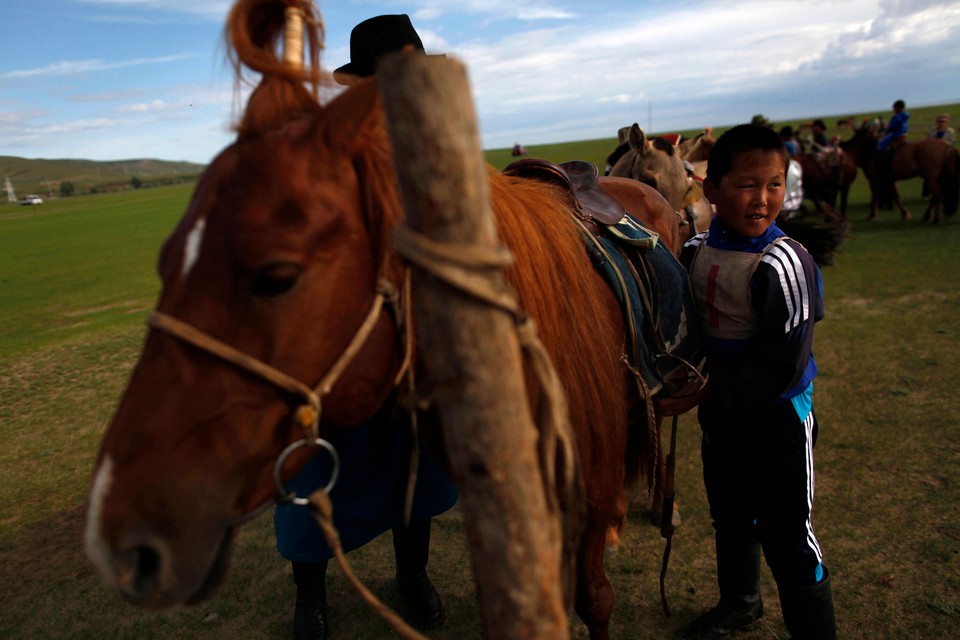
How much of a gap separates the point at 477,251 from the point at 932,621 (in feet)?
9.12

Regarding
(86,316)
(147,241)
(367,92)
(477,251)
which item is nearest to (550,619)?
(477,251)

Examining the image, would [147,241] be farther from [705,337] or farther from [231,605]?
[705,337]

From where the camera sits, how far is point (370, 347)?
1.21 metres

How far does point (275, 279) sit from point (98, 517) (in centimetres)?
53

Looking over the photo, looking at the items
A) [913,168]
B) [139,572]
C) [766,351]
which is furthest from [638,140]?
[913,168]

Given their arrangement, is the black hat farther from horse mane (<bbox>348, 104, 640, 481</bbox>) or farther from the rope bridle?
the rope bridle

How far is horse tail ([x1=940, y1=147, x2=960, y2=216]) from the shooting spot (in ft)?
36.8

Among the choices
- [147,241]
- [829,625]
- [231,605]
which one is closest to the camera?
[829,625]

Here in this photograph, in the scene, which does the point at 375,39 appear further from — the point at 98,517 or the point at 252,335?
the point at 98,517

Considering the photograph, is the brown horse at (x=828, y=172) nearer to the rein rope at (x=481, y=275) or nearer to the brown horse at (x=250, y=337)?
the brown horse at (x=250, y=337)

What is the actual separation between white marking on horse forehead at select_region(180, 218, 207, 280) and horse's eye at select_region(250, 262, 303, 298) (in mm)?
121

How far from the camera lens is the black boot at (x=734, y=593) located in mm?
2416

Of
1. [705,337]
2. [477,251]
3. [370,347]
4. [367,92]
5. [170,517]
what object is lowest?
[705,337]

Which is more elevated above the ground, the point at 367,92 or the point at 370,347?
the point at 367,92
